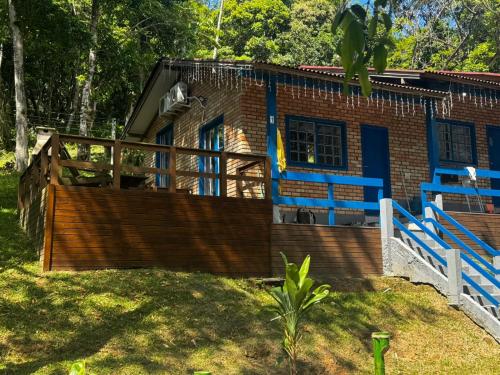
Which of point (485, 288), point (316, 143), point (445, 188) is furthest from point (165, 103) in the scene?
point (485, 288)

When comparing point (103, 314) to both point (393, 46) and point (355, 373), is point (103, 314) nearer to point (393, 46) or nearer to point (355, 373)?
point (355, 373)

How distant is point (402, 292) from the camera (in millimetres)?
9352

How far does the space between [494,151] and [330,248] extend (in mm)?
7488

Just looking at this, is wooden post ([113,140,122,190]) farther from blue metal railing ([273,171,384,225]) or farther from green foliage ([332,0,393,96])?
green foliage ([332,0,393,96])

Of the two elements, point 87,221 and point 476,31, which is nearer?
point 87,221

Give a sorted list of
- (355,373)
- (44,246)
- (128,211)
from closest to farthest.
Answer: (355,373)
(44,246)
(128,211)

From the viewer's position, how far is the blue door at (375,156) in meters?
13.3

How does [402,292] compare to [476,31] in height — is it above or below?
below

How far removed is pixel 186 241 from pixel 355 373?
358cm

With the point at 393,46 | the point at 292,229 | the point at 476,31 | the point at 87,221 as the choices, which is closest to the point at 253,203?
the point at 292,229

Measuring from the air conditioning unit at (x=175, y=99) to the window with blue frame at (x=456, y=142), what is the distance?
21.8 feet

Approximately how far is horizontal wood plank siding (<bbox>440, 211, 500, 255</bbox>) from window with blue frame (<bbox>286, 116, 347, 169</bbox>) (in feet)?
9.73

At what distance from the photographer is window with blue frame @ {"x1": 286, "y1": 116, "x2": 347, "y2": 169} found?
12.5 meters

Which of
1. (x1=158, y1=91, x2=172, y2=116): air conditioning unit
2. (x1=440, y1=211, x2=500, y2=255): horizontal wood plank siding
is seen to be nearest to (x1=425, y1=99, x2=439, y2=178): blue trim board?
(x1=440, y1=211, x2=500, y2=255): horizontal wood plank siding
